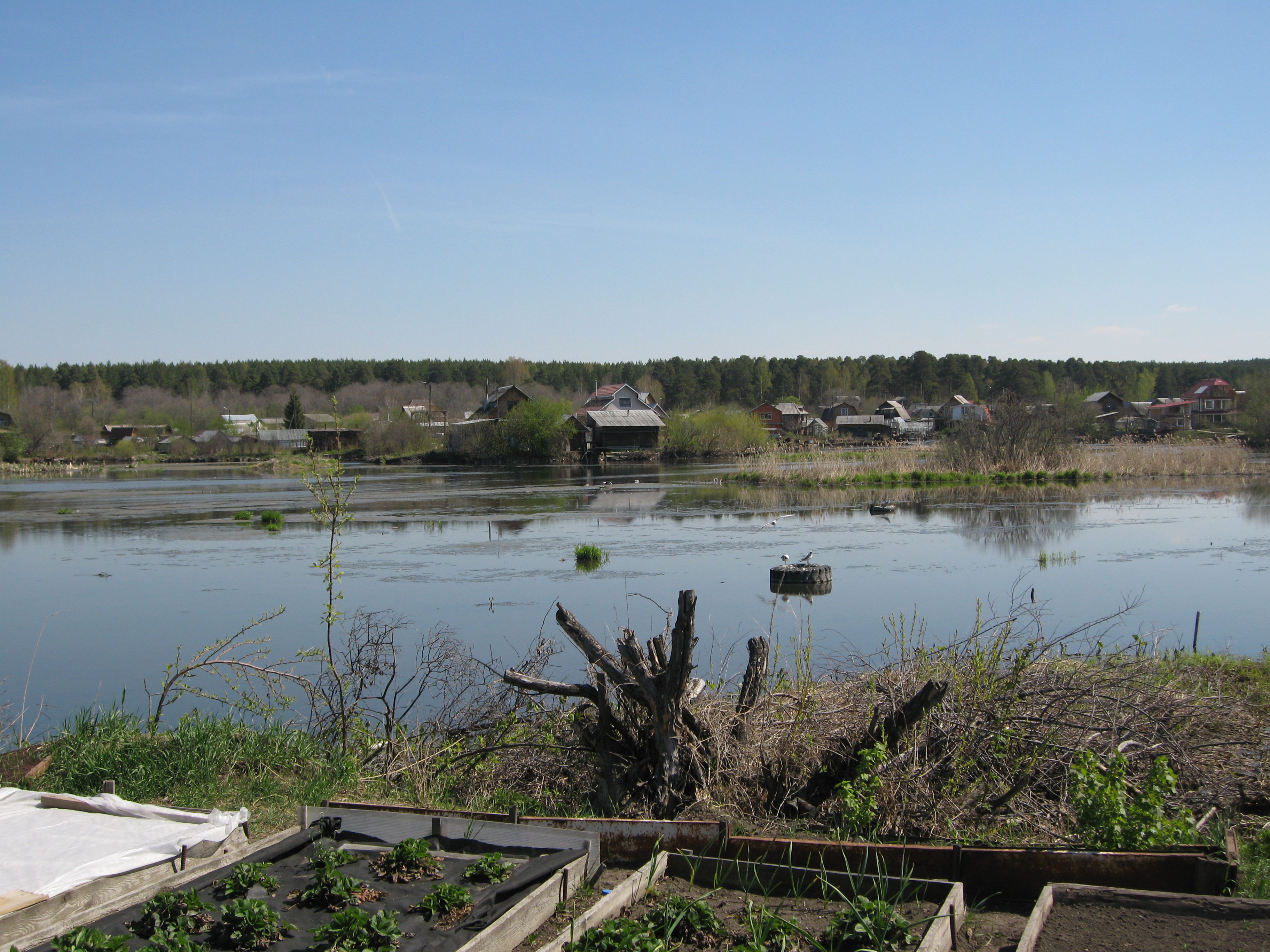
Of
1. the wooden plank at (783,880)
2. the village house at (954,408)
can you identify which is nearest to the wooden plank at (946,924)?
the wooden plank at (783,880)

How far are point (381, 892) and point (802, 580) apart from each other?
529 inches

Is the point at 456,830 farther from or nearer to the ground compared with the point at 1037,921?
nearer to the ground

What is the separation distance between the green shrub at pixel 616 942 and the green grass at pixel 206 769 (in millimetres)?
2862

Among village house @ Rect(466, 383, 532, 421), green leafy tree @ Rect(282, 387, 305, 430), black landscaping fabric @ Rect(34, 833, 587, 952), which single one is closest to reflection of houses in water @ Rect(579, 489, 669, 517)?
black landscaping fabric @ Rect(34, 833, 587, 952)

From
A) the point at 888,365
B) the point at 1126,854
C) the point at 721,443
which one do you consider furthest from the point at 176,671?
the point at 888,365

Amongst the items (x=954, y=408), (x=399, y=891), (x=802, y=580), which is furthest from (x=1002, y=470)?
(x=954, y=408)

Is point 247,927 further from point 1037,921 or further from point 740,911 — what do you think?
point 1037,921

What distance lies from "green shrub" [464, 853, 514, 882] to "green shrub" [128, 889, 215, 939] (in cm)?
110

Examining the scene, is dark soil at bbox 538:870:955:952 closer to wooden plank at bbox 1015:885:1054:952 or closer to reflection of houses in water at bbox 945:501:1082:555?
wooden plank at bbox 1015:885:1054:952

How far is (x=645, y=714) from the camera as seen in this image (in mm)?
6406

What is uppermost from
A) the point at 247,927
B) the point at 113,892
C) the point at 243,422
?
the point at 243,422

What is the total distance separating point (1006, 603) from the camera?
14938 mm

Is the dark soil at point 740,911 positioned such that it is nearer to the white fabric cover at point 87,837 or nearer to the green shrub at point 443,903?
the green shrub at point 443,903

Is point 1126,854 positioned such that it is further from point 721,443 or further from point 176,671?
point 721,443
